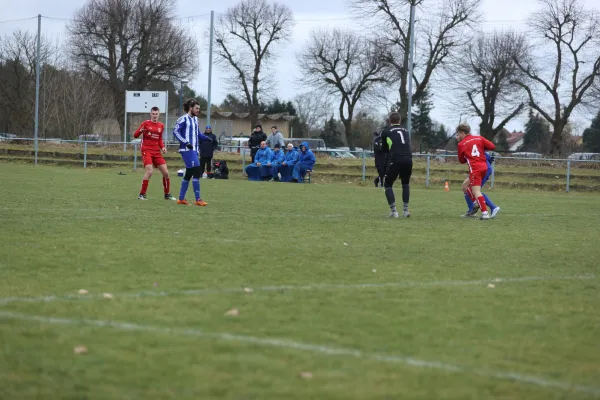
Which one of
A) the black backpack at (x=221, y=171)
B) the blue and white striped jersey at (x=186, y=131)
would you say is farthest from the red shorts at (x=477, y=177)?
the black backpack at (x=221, y=171)

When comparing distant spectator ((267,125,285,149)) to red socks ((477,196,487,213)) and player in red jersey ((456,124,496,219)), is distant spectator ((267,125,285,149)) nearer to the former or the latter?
player in red jersey ((456,124,496,219))

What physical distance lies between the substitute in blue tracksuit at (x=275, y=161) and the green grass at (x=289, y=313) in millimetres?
19159

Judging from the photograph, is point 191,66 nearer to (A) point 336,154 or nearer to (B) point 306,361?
(A) point 336,154

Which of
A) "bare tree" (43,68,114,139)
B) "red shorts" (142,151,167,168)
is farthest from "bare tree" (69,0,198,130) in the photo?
"red shorts" (142,151,167,168)

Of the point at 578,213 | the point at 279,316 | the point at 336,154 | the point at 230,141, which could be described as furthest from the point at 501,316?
the point at 230,141

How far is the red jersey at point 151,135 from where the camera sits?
16.7m

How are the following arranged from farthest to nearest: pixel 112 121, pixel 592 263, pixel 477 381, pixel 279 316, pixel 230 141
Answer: pixel 112 121, pixel 230 141, pixel 592 263, pixel 279 316, pixel 477 381

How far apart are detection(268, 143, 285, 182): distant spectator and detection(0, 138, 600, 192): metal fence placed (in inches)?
143

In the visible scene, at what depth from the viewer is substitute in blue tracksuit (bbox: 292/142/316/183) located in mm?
30531

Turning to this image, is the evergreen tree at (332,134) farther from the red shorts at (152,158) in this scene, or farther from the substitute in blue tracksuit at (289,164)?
the red shorts at (152,158)

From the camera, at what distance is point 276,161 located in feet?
102

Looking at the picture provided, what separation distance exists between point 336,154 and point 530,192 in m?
12.4

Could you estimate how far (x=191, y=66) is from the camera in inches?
2489

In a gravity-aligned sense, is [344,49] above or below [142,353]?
above
